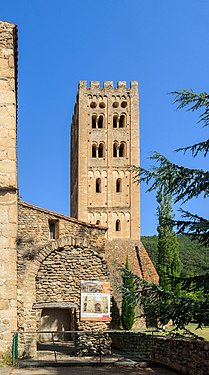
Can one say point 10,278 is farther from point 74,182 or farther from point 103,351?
point 74,182

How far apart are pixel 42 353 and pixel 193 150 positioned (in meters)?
9.12

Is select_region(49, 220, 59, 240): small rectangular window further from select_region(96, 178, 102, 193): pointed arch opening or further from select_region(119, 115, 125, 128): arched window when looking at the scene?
select_region(119, 115, 125, 128): arched window

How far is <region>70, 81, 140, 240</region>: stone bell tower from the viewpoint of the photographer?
41688 millimetres

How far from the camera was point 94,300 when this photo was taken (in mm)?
15320

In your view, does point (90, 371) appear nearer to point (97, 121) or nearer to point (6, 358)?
point (6, 358)

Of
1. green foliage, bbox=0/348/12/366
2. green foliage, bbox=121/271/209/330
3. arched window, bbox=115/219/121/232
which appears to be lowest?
green foliage, bbox=0/348/12/366

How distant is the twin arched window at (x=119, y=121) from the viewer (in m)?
43.6

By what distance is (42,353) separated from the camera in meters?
15.5

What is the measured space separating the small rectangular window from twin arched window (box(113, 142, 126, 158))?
27749 millimetres

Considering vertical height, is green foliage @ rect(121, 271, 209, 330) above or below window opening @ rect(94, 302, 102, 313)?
above

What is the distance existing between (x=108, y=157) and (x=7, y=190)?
32.5m

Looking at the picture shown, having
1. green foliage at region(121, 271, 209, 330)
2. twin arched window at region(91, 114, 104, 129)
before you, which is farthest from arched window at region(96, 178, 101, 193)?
green foliage at region(121, 271, 209, 330)

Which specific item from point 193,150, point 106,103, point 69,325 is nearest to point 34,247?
point 69,325

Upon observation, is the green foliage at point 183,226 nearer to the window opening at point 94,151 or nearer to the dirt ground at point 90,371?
the dirt ground at point 90,371
